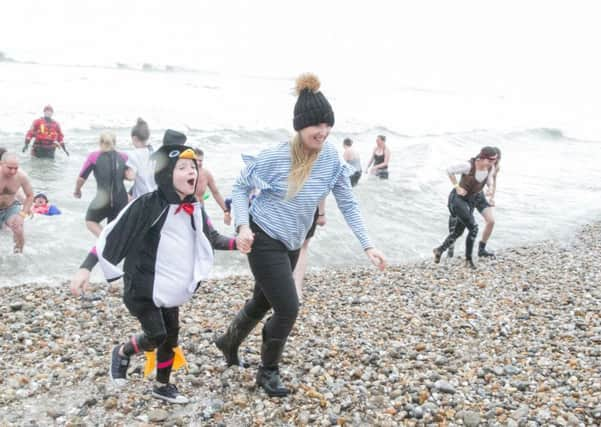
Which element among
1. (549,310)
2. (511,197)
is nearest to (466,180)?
(549,310)

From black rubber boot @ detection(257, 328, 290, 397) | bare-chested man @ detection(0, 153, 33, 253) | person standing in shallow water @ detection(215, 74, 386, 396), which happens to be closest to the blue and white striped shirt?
person standing in shallow water @ detection(215, 74, 386, 396)

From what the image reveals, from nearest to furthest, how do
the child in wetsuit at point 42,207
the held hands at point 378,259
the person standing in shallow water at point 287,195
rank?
the person standing in shallow water at point 287,195 < the held hands at point 378,259 < the child in wetsuit at point 42,207

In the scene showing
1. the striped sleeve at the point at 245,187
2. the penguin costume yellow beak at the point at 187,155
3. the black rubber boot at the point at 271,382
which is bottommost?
the black rubber boot at the point at 271,382

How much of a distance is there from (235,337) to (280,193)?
1.38 meters

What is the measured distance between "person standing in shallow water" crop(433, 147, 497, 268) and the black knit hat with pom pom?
5.63 metres

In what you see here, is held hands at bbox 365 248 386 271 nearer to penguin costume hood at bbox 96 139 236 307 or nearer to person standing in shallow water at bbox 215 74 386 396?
person standing in shallow water at bbox 215 74 386 396

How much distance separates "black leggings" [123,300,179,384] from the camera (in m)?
3.96

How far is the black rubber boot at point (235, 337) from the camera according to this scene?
4.52 meters

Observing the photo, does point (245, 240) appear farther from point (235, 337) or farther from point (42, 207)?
point (42, 207)

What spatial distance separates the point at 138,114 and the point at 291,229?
27.2m

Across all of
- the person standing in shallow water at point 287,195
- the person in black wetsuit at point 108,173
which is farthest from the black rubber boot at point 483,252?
the person standing in shallow water at point 287,195

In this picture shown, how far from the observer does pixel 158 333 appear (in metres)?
3.97

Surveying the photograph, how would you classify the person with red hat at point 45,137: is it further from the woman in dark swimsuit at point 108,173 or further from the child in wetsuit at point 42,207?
the woman in dark swimsuit at point 108,173

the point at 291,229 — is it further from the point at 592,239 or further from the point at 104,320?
the point at 592,239
